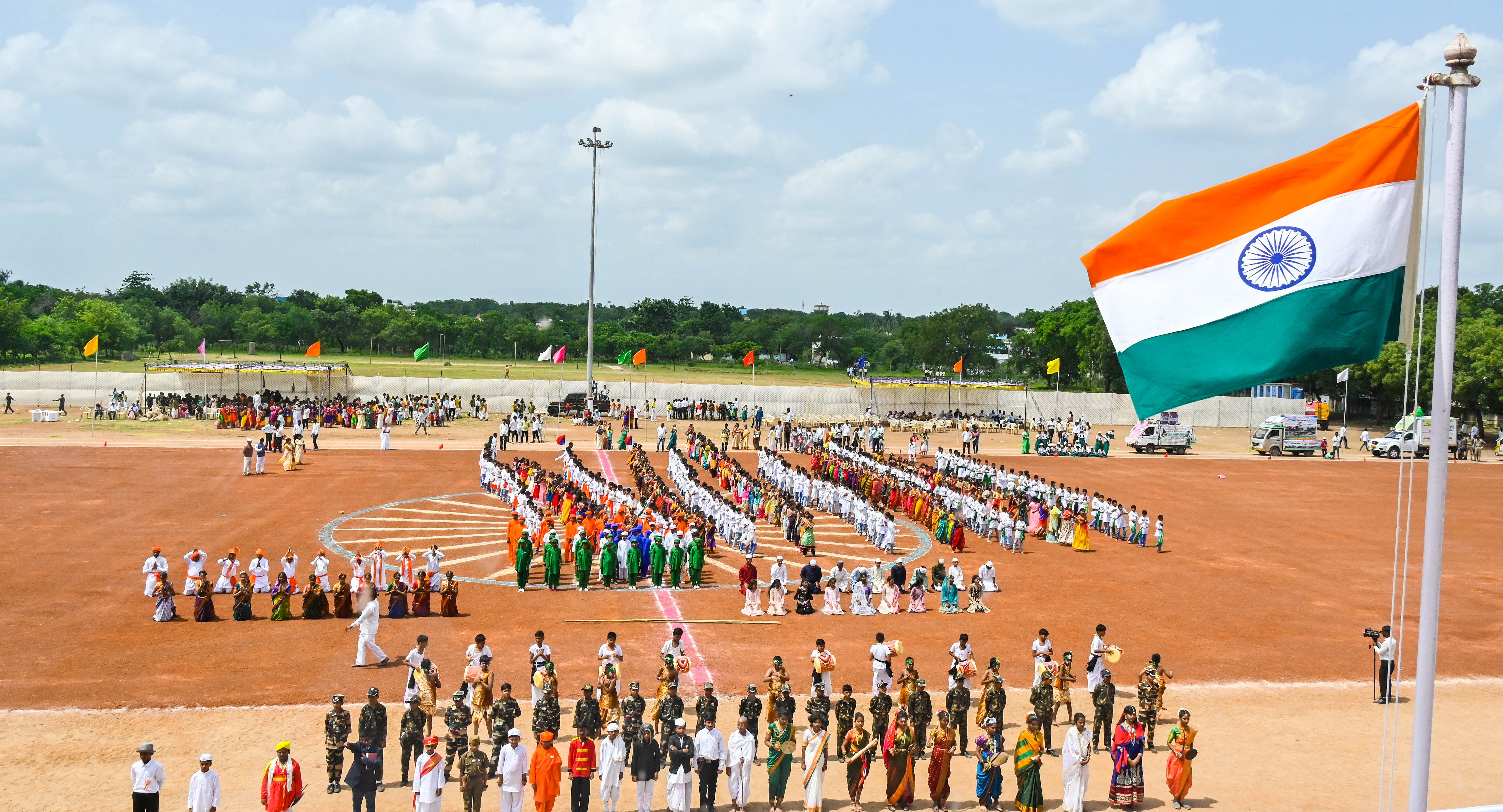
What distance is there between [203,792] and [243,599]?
28.4 feet

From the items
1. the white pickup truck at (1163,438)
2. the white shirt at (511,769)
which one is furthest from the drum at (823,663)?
the white pickup truck at (1163,438)

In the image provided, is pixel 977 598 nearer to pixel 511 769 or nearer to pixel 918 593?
pixel 918 593

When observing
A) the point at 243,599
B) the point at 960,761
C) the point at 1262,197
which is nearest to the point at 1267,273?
the point at 1262,197

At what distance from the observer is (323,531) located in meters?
24.8

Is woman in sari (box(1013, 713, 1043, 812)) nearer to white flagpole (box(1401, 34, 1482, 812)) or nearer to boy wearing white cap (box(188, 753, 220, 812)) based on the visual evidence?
white flagpole (box(1401, 34, 1482, 812))

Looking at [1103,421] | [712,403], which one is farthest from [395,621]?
[1103,421]

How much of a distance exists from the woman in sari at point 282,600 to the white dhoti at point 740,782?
9813 mm

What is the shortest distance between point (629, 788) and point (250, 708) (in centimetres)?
526

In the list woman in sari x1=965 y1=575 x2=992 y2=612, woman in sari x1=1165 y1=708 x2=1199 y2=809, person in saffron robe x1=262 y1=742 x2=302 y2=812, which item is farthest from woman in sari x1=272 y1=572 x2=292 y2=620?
woman in sari x1=1165 y1=708 x2=1199 y2=809

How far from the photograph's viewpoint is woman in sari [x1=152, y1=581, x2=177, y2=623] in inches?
674

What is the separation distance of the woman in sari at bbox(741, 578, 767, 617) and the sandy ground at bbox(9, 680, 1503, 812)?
512cm

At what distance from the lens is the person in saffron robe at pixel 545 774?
33.8 feet

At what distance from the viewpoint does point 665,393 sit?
57.4 m

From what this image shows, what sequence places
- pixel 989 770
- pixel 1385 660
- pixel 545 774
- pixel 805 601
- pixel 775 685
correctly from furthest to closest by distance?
pixel 805 601 < pixel 1385 660 < pixel 775 685 < pixel 989 770 < pixel 545 774
